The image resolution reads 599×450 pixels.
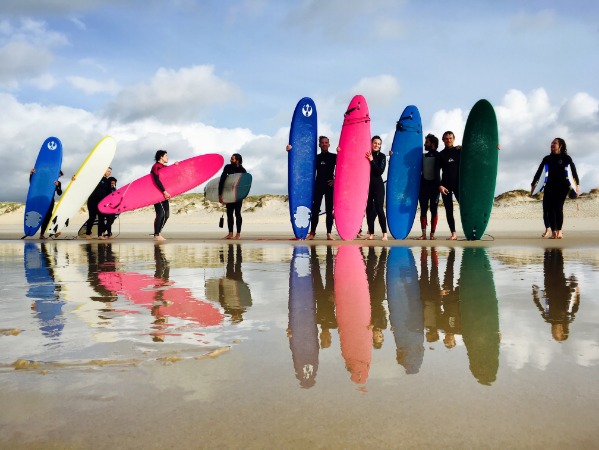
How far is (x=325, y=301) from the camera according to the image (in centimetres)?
332

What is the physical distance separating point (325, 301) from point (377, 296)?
0.40m

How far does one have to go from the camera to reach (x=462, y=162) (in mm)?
9547

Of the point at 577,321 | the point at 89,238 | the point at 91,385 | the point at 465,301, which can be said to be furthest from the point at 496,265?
the point at 89,238

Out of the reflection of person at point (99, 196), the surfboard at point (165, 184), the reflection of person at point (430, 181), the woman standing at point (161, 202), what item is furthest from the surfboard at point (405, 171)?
the reflection of person at point (99, 196)

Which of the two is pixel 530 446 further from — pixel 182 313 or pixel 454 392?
pixel 182 313

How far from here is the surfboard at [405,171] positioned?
1005cm

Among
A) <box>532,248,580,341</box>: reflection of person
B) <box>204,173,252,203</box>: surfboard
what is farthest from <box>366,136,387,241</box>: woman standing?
<box>532,248,580,341</box>: reflection of person

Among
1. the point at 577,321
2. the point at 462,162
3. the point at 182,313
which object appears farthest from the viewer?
the point at 462,162

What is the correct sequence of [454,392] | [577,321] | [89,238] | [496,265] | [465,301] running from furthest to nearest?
1. [89,238]
2. [496,265]
3. [465,301]
4. [577,321]
5. [454,392]

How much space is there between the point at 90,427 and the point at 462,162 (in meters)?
9.04

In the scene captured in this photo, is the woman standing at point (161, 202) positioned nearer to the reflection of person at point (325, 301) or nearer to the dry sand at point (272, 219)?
the dry sand at point (272, 219)

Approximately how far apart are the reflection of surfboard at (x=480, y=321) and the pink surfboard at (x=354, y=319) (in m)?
0.40

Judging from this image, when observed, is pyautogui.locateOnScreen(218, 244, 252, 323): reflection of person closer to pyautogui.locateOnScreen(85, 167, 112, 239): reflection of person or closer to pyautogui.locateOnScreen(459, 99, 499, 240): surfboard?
pyautogui.locateOnScreen(459, 99, 499, 240): surfboard

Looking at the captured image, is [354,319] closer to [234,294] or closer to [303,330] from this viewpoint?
[303,330]
